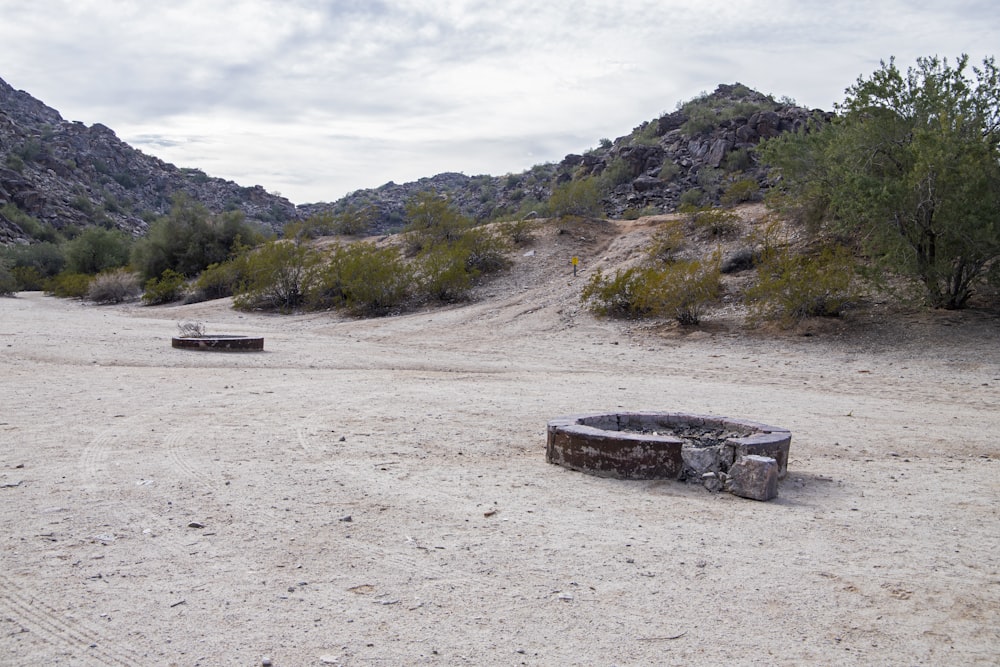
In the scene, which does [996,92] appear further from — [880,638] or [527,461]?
[880,638]

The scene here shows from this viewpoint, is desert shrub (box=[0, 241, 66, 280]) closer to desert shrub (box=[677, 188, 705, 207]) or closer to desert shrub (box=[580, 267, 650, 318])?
desert shrub (box=[677, 188, 705, 207])

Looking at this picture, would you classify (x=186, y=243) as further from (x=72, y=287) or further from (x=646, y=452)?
(x=646, y=452)

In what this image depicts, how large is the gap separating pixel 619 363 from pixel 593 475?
29.1 feet

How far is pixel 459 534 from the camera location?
205 inches

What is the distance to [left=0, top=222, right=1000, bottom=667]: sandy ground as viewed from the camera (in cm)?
378

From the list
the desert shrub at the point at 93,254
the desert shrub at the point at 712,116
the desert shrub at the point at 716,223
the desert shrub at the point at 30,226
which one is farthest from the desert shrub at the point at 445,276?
the desert shrub at the point at 30,226

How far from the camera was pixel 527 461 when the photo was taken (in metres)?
7.31

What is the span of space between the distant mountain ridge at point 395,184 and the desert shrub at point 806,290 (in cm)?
870

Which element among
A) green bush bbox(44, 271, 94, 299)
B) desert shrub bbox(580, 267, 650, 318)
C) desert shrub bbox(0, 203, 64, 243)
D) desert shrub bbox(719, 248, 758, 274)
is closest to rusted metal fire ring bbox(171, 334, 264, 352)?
desert shrub bbox(580, 267, 650, 318)

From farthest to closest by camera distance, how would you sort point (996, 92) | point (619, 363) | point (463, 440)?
point (996, 92)
point (619, 363)
point (463, 440)

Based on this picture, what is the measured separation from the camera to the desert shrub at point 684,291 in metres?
18.8

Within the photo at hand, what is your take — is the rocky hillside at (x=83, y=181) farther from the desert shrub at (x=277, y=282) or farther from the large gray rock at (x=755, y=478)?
the large gray rock at (x=755, y=478)

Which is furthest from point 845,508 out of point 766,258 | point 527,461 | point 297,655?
point 766,258

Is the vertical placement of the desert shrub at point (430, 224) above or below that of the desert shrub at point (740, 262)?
above
